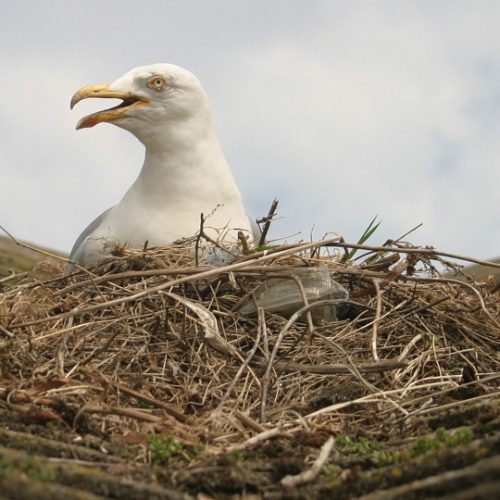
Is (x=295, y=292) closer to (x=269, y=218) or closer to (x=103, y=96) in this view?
(x=269, y=218)

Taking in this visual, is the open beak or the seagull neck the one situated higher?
the open beak

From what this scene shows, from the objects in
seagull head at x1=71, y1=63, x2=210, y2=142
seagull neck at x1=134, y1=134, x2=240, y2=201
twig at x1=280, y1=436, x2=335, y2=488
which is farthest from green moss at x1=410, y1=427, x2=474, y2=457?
seagull head at x1=71, y1=63, x2=210, y2=142

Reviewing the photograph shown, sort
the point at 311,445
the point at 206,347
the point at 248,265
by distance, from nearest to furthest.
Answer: the point at 311,445
the point at 206,347
the point at 248,265

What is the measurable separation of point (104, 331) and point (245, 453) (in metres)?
1.59

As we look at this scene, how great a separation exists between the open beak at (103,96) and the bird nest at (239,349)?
3.32 feet

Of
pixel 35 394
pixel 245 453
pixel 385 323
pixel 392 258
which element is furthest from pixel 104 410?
pixel 392 258

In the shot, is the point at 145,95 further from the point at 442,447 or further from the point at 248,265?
the point at 442,447

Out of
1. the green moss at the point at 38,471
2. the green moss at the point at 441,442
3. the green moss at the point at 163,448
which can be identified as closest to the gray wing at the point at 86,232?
the green moss at the point at 163,448

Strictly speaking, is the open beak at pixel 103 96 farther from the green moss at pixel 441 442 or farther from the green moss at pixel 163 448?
the green moss at pixel 441 442

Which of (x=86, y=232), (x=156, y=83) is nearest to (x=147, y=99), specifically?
(x=156, y=83)

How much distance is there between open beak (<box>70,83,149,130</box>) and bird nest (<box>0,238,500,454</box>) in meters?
1.01

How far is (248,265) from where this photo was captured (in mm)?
4105

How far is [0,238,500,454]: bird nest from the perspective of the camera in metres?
3.02

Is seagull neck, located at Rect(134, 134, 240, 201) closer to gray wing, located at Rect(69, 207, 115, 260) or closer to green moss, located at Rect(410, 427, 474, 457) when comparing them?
gray wing, located at Rect(69, 207, 115, 260)
